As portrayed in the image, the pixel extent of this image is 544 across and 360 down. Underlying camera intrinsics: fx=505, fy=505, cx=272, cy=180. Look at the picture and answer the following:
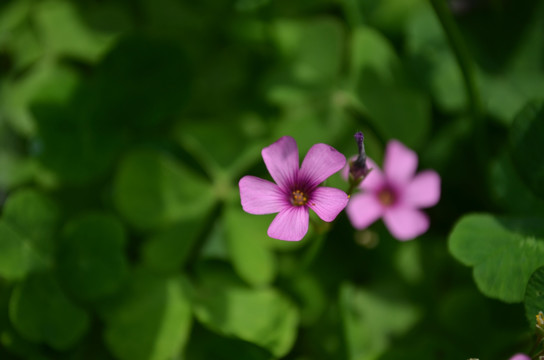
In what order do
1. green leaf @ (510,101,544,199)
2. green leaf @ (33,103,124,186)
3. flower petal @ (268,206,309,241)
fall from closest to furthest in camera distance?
flower petal @ (268,206,309,241), green leaf @ (510,101,544,199), green leaf @ (33,103,124,186)

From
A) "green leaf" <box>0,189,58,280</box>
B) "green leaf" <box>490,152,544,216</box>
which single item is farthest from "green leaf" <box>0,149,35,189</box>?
"green leaf" <box>490,152,544,216</box>

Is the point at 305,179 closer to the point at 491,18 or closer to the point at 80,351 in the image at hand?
the point at 80,351

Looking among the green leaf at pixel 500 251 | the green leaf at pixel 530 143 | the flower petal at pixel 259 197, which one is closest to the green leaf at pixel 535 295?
the green leaf at pixel 500 251

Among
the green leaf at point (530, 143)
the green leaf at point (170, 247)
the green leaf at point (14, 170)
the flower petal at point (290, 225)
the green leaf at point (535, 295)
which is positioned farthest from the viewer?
the green leaf at point (14, 170)

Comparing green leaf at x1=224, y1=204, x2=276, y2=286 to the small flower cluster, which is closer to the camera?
the small flower cluster

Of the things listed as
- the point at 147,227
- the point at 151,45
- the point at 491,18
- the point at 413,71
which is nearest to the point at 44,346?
the point at 147,227

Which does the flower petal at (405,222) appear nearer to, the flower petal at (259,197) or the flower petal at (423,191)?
the flower petal at (423,191)

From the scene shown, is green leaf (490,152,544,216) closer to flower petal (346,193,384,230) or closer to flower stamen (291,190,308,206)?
flower petal (346,193,384,230)
